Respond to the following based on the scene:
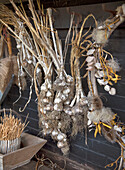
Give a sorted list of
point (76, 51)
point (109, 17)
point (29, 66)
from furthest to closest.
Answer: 1. point (29, 66)
2. point (76, 51)
3. point (109, 17)

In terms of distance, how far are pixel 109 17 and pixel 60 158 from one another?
1180 millimetres

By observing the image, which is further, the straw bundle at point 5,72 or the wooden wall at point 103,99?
the straw bundle at point 5,72

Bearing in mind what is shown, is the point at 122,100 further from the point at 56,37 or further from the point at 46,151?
the point at 46,151

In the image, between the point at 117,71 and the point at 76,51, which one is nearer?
the point at 117,71

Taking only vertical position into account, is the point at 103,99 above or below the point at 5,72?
below

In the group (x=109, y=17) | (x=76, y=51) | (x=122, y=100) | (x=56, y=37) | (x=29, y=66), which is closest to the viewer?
(x=109, y=17)

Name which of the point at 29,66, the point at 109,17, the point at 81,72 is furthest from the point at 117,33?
the point at 29,66

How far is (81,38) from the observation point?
1.62m

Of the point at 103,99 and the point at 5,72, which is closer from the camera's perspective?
the point at 103,99

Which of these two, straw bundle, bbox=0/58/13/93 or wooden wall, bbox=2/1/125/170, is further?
straw bundle, bbox=0/58/13/93

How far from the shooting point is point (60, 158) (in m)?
1.95

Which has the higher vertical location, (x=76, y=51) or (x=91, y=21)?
(x=91, y=21)

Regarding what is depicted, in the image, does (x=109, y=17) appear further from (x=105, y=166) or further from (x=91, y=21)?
(x=105, y=166)

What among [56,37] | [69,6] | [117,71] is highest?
[69,6]
